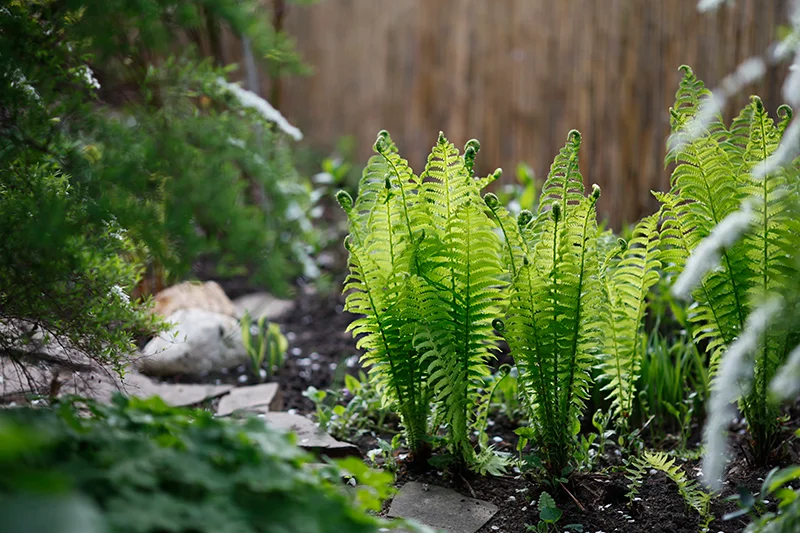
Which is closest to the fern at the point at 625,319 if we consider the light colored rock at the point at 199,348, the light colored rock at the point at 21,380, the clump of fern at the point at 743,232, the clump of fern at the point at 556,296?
the clump of fern at the point at 743,232

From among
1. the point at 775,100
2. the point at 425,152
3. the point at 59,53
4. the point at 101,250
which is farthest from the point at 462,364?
the point at 425,152

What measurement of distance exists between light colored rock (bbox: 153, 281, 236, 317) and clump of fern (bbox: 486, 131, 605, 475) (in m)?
2.14

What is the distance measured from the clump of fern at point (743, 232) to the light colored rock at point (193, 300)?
8.09ft

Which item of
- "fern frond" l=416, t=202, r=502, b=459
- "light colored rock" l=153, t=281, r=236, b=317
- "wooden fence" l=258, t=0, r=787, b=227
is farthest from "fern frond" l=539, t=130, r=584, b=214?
"light colored rock" l=153, t=281, r=236, b=317

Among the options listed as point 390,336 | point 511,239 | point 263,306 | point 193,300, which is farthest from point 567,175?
point 263,306

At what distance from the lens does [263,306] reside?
4.46 metres

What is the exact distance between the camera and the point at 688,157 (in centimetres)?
210

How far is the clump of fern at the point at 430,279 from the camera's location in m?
2.04

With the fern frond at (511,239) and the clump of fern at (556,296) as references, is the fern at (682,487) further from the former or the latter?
the fern frond at (511,239)

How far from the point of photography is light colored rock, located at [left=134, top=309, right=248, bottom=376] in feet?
11.5

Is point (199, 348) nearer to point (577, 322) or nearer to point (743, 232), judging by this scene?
point (577, 322)

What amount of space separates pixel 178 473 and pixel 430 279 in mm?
1065

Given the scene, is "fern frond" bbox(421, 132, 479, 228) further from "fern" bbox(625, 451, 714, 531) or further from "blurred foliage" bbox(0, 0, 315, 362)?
"fern" bbox(625, 451, 714, 531)

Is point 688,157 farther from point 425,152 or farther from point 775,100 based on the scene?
point 425,152
